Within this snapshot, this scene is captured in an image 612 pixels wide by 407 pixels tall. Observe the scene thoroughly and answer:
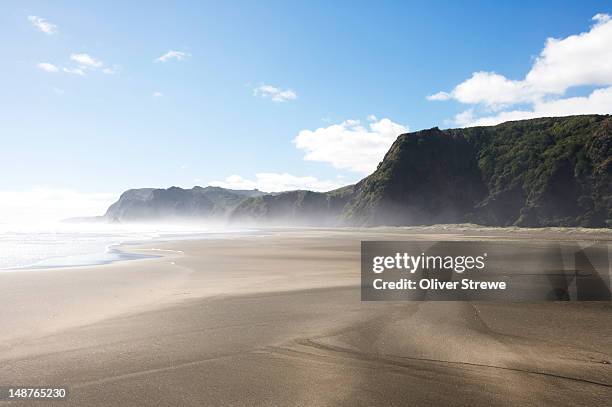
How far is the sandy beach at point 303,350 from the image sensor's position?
465 centimetres

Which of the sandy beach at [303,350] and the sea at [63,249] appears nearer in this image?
the sandy beach at [303,350]

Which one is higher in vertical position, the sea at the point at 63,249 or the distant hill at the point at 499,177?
the distant hill at the point at 499,177

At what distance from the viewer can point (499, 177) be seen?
347 feet

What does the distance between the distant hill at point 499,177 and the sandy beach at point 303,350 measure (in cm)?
8990

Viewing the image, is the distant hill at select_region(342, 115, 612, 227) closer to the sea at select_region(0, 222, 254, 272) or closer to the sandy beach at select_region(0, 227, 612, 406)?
the sea at select_region(0, 222, 254, 272)

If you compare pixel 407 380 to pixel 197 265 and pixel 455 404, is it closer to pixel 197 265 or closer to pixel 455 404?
pixel 455 404

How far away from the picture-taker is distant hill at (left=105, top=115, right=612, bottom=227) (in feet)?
283

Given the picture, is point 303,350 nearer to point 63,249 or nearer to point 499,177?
point 63,249

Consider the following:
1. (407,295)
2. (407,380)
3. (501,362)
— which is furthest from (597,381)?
(407,295)

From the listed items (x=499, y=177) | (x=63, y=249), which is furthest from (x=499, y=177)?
(x=63, y=249)

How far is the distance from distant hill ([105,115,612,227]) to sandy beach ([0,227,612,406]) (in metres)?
89.9

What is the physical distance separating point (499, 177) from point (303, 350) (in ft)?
371

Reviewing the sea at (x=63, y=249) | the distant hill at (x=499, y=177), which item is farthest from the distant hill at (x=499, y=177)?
the sea at (x=63, y=249)

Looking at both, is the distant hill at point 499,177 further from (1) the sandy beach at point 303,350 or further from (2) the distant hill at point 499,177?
(1) the sandy beach at point 303,350
